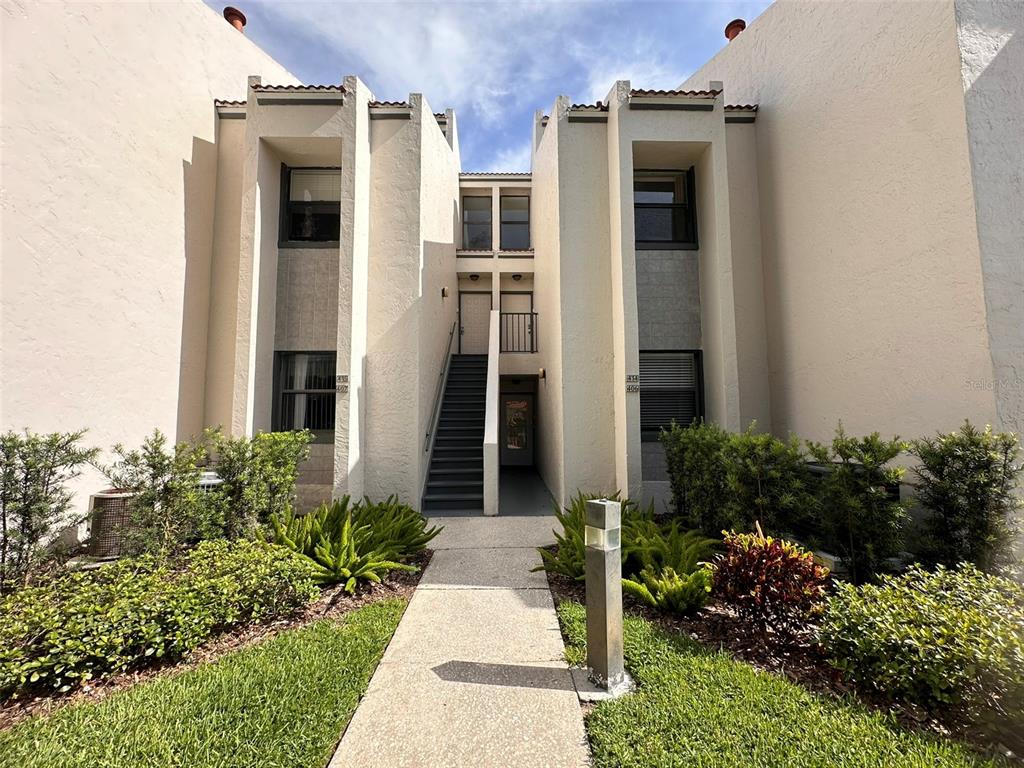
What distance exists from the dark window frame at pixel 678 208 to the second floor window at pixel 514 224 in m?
7.03

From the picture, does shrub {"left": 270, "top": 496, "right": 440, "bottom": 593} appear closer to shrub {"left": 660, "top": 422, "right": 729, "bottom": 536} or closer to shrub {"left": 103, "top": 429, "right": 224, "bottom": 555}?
shrub {"left": 103, "top": 429, "right": 224, "bottom": 555}

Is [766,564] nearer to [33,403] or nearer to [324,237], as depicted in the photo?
[33,403]

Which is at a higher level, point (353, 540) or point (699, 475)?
point (699, 475)

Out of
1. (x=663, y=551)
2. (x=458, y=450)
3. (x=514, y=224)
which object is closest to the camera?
(x=663, y=551)

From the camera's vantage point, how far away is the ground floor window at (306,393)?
7.48m

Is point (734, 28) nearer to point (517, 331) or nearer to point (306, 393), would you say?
point (517, 331)

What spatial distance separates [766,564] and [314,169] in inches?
348

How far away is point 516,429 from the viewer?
13.8 metres

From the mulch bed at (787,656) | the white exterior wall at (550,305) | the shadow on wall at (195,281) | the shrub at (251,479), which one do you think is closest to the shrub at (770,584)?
the mulch bed at (787,656)

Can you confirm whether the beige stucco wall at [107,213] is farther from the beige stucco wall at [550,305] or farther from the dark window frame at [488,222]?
the dark window frame at [488,222]

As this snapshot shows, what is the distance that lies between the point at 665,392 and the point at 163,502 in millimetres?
7224

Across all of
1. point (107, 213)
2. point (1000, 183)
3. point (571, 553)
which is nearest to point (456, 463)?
point (571, 553)

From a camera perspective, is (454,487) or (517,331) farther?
(517,331)

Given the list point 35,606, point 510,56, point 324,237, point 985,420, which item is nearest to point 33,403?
point 35,606
